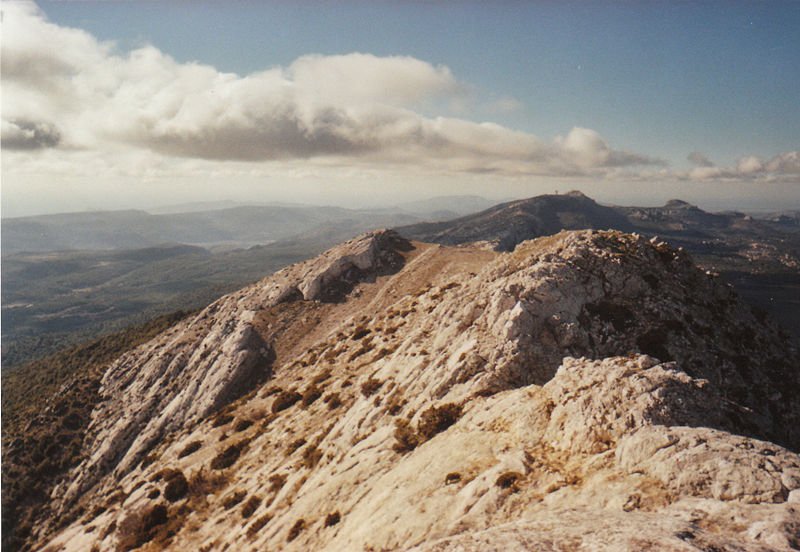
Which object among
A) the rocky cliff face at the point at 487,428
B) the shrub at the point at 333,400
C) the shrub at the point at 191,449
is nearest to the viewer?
the rocky cliff face at the point at 487,428

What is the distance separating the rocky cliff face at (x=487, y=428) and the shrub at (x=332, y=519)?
0.43ft

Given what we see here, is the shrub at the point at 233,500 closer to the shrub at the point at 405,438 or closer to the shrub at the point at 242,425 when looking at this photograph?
the shrub at the point at 242,425

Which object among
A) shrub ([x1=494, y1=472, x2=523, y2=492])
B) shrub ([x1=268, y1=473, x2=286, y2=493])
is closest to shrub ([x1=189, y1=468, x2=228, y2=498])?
shrub ([x1=268, y1=473, x2=286, y2=493])

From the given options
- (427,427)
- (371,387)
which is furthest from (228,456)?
(427,427)

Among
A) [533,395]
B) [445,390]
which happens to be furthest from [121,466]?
[533,395]

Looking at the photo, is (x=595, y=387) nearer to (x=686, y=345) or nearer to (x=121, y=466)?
(x=686, y=345)

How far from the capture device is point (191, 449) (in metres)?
40.9

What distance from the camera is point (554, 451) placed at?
1733 cm

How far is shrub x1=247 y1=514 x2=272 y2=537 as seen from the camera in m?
23.7

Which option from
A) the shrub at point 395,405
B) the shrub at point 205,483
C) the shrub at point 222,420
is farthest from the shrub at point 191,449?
the shrub at point 395,405

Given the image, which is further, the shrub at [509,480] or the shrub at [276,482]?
the shrub at [276,482]

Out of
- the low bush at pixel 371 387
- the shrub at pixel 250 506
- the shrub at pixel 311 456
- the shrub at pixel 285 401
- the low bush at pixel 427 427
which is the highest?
the low bush at pixel 427 427

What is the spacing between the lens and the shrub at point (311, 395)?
129 ft

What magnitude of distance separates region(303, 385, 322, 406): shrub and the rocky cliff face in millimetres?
333
